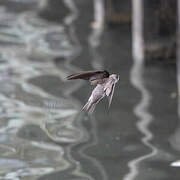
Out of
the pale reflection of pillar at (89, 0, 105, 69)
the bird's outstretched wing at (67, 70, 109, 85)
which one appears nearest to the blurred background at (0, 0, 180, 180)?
the pale reflection of pillar at (89, 0, 105, 69)

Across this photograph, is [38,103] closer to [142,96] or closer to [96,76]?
[142,96]

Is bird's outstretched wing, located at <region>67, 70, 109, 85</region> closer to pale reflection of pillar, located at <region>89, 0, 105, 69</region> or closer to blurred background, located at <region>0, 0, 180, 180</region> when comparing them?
blurred background, located at <region>0, 0, 180, 180</region>

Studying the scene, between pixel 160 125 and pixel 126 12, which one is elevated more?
pixel 126 12

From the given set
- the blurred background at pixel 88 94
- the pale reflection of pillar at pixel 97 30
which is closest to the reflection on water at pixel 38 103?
the blurred background at pixel 88 94

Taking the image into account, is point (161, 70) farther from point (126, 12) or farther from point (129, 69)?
point (126, 12)

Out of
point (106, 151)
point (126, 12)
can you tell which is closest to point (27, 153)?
point (106, 151)

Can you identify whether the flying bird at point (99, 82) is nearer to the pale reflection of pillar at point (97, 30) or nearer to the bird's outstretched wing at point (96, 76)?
the bird's outstretched wing at point (96, 76)
